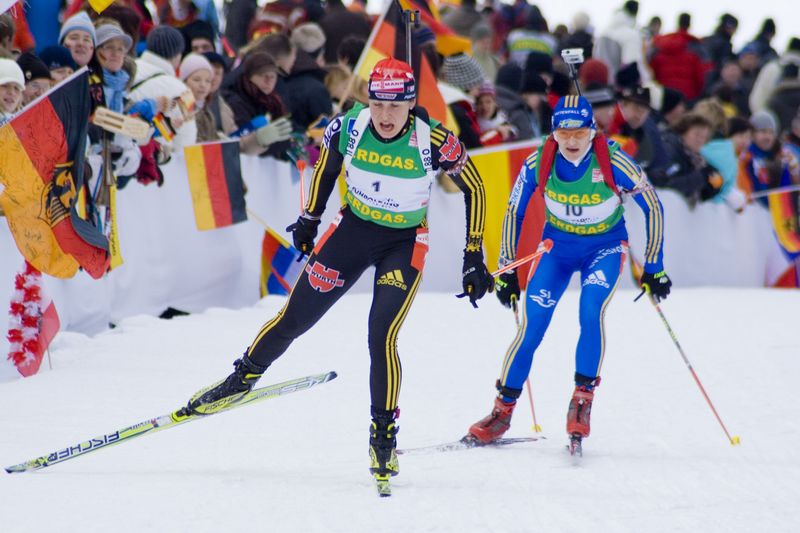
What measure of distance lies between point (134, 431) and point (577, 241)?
2.66 metres

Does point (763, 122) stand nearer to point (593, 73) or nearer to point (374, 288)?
point (593, 73)

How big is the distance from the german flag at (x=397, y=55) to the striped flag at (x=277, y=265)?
167 cm

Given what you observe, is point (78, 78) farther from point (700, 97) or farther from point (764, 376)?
point (700, 97)

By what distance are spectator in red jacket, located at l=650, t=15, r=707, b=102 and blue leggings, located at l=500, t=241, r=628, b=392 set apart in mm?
12245

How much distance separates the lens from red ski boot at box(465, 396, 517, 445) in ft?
22.6

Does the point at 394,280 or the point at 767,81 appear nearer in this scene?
the point at 394,280

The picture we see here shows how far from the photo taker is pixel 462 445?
6785 millimetres

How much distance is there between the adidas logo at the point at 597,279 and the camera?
6917 millimetres

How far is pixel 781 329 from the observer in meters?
11.4

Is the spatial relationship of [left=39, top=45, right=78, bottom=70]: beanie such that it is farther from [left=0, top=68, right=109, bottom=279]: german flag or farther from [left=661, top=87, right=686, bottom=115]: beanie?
[left=661, top=87, right=686, bottom=115]: beanie

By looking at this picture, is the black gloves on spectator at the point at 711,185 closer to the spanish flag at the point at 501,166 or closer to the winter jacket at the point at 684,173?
the winter jacket at the point at 684,173

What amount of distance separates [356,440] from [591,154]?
6.67ft

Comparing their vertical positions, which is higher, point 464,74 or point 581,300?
point 464,74

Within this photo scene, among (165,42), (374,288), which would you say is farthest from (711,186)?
(374,288)
